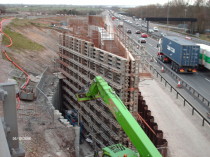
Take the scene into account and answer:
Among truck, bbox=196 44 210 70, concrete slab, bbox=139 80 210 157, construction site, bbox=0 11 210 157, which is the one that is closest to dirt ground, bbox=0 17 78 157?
construction site, bbox=0 11 210 157

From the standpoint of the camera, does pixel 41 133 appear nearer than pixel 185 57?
Yes

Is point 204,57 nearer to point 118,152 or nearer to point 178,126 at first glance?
point 178,126

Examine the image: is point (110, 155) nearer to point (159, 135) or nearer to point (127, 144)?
point (127, 144)

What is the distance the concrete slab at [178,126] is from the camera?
15062mm

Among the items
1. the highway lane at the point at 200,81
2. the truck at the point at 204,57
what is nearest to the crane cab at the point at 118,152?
the highway lane at the point at 200,81

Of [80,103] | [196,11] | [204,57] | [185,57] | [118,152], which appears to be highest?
[196,11]

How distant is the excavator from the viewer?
8500mm

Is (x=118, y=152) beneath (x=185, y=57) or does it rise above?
beneath

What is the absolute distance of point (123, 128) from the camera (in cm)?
929

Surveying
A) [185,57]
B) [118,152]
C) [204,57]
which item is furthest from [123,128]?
[204,57]

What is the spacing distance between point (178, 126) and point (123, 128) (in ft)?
31.5

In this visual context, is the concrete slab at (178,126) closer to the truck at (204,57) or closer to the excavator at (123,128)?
the excavator at (123,128)

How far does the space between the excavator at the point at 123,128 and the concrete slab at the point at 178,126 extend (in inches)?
216

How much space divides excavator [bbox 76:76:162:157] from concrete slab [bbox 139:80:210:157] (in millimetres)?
5485
